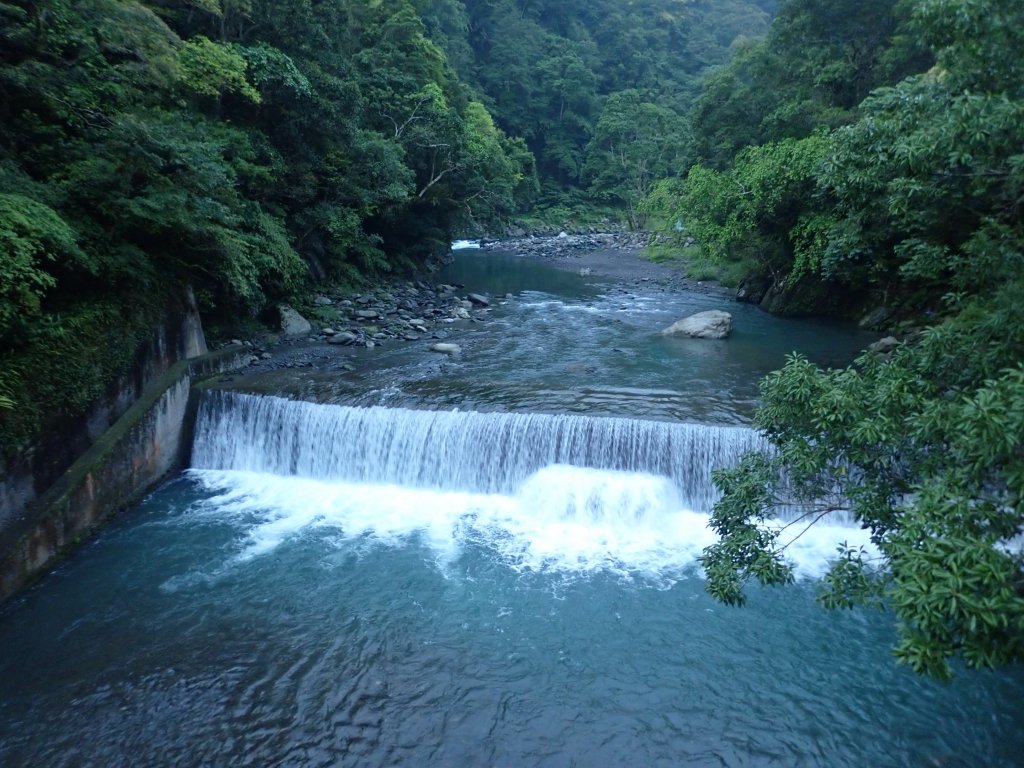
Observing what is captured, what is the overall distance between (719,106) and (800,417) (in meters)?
22.4

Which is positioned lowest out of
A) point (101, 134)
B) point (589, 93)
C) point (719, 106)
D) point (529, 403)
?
point (529, 403)

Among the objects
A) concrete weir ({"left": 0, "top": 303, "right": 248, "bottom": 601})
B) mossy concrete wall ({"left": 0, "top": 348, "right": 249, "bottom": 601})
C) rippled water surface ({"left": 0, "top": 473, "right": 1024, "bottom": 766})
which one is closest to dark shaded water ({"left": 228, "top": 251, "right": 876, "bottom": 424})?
concrete weir ({"left": 0, "top": 303, "right": 248, "bottom": 601})

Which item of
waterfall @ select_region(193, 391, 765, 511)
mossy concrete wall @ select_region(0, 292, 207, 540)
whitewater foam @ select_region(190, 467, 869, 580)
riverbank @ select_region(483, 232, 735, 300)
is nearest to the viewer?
mossy concrete wall @ select_region(0, 292, 207, 540)

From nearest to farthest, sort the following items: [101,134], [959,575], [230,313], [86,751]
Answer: [959,575] < [86,751] < [101,134] < [230,313]

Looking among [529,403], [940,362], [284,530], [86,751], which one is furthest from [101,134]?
[940,362]

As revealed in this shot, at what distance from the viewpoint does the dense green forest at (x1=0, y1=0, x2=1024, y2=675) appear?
5.18 meters

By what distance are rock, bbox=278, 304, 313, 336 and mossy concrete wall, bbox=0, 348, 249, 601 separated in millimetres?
3297

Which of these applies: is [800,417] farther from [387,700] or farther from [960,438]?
[387,700]

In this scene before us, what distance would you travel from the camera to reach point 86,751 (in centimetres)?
652

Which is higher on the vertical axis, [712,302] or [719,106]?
[719,106]

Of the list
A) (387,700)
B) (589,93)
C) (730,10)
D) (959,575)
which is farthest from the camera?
(730,10)

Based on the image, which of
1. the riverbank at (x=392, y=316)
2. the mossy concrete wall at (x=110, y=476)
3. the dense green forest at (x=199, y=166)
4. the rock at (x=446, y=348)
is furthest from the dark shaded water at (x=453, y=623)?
the rock at (x=446, y=348)

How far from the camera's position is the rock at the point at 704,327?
18.8m

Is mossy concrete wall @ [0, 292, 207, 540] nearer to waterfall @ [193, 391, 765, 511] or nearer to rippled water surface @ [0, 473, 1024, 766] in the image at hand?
rippled water surface @ [0, 473, 1024, 766]
